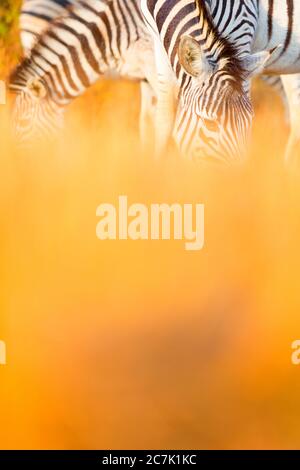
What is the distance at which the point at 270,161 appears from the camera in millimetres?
3641

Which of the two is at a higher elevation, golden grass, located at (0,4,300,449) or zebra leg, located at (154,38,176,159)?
zebra leg, located at (154,38,176,159)

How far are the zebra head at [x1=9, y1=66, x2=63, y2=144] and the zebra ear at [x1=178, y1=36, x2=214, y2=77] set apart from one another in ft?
1.54

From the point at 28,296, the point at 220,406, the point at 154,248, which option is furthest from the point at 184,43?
the point at 220,406

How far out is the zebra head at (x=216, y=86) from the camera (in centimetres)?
354

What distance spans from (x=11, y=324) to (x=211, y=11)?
1296mm

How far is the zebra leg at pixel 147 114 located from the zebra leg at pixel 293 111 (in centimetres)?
47

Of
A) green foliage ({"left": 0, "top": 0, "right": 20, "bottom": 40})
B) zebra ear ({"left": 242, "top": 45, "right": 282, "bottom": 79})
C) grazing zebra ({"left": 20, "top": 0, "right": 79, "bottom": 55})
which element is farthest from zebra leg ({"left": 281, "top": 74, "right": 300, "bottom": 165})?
green foliage ({"left": 0, "top": 0, "right": 20, "bottom": 40})

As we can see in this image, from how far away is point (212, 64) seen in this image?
3543mm

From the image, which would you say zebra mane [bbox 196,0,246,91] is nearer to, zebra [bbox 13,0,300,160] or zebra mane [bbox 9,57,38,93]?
zebra [bbox 13,0,300,160]

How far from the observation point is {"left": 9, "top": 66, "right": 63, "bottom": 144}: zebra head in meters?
3.61
